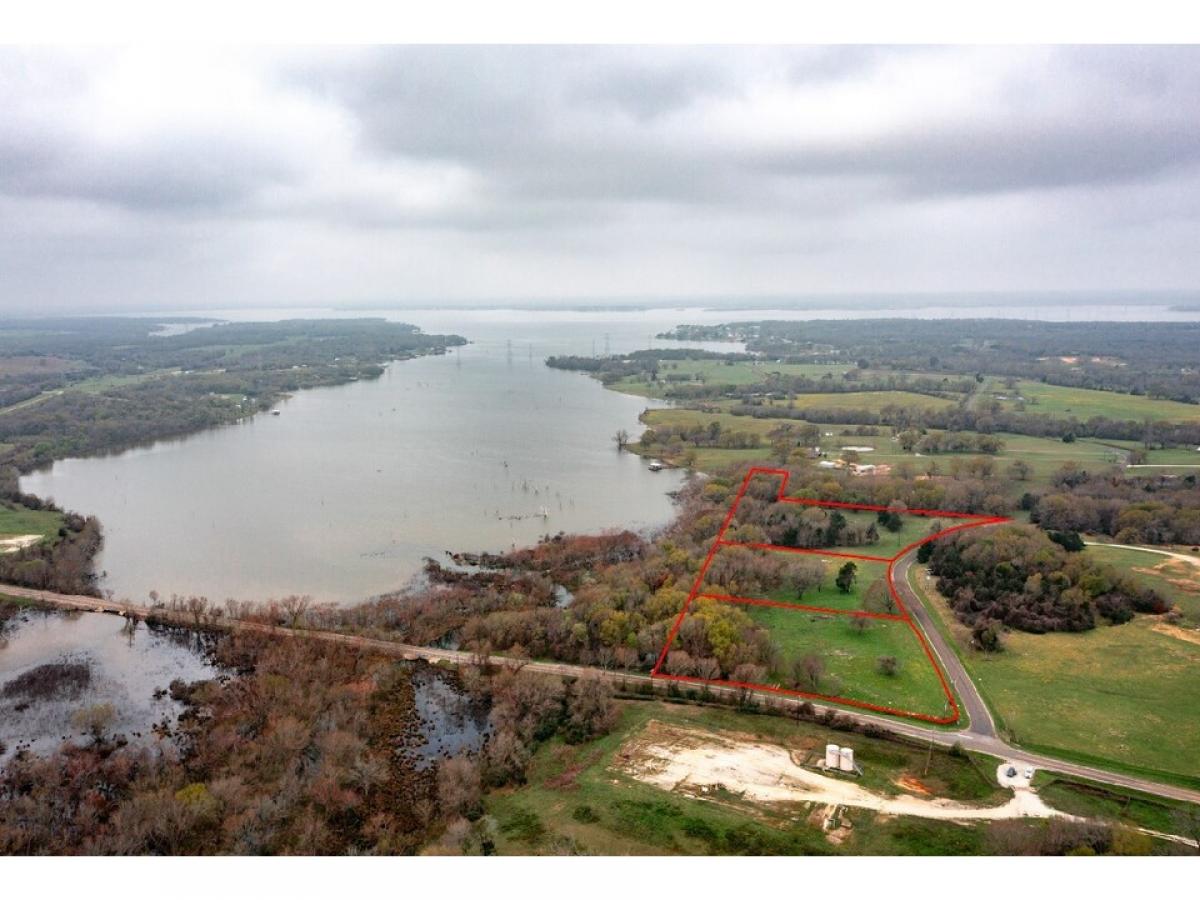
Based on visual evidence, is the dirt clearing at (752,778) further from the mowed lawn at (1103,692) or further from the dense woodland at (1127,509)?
the dense woodland at (1127,509)

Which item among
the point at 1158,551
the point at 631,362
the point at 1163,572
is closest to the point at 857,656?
the point at 1163,572

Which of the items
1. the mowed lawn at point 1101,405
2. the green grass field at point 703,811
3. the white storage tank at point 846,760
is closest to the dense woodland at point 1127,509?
the mowed lawn at point 1101,405

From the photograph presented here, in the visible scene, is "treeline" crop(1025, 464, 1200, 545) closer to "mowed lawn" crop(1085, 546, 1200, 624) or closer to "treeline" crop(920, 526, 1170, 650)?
"mowed lawn" crop(1085, 546, 1200, 624)

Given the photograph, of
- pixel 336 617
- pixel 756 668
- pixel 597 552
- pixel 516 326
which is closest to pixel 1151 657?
pixel 756 668

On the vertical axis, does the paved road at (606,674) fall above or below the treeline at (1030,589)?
below

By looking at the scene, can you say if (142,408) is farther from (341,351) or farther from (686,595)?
(686,595)

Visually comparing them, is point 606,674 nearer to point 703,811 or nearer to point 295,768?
point 703,811
